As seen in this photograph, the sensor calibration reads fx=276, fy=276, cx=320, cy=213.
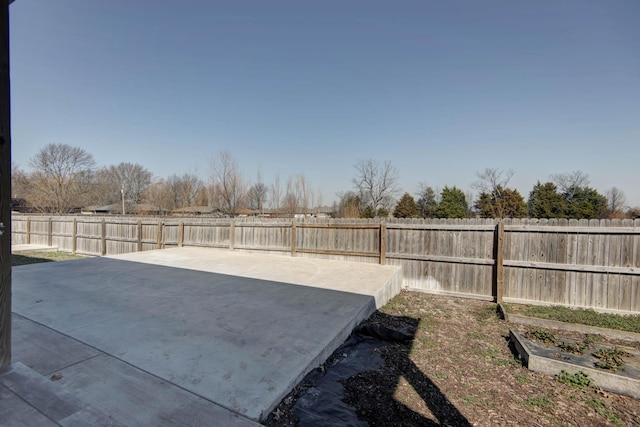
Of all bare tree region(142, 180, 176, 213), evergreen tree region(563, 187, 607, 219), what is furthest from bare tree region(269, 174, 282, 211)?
evergreen tree region(563, 187, 607, 219)

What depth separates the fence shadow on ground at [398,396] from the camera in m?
2.12

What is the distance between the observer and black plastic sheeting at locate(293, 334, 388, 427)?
80.4 inches

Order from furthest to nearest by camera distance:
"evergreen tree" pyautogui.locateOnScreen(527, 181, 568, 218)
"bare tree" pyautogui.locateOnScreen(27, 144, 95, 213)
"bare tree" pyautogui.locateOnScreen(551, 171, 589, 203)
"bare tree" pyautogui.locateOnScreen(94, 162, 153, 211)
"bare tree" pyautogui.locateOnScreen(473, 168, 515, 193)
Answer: "bare tree" pyautogui.locateOnScreen(94, 162, 153, 211), "bare tree" pyautogui.locateOnScreen(473, 168, 515, 193), "bare tree" pyautogui.locateOnScreen(27, 144, 95, 213), "bare tree" pyautogui.locateOnScreen(551, 171, 589, 203), "evergreen tree" pyautogui.locateOnScreen(527, 181, 568, 218)

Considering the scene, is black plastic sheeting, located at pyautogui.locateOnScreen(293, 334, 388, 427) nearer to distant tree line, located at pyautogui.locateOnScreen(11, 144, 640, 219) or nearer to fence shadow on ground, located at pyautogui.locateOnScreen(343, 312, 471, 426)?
fence shadow on ground, located at pyautogui.locateOnScreen(343, 312, 471, 426)

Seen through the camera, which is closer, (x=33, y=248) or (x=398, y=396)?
(x=398, y=396)

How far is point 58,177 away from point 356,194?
31.6 meters

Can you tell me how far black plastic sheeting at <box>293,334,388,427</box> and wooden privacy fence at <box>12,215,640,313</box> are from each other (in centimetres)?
362

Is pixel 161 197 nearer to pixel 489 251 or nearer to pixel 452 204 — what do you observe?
pixel 452 204

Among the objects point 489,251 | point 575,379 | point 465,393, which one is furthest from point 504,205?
point 465,393

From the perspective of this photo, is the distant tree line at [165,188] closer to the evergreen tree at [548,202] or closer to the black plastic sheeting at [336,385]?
the black plastic sheeting at [336,385]

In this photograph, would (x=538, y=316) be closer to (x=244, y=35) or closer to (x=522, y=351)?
(x=522, y=351)

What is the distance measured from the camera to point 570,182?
26.1 m

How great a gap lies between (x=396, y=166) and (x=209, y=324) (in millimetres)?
29852

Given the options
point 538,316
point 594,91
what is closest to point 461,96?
point 594,91
